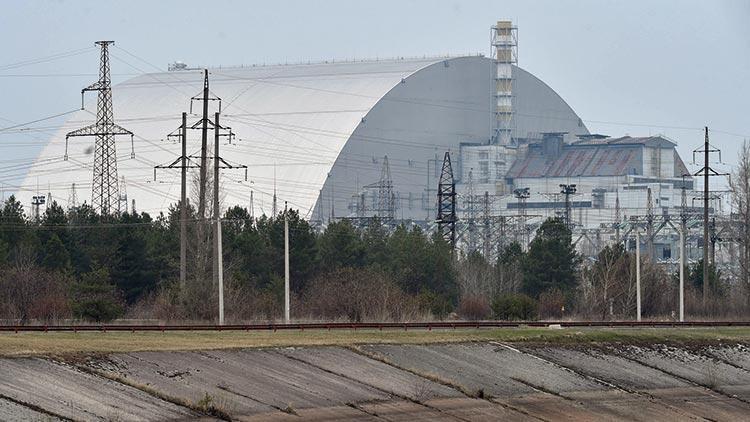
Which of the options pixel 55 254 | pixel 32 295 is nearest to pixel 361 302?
pixel 32 295

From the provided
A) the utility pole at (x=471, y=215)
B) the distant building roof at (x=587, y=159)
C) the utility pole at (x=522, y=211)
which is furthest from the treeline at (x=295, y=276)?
the distant building roof at (x=587, y=159)

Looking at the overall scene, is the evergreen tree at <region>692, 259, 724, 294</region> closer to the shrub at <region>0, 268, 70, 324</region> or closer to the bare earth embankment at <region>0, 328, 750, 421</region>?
the bare earth embankment at <region>0, 328, 750, 421</region>

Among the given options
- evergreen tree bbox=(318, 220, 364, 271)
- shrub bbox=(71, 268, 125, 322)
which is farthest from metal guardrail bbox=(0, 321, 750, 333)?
evergreen tree bbox=(318, 220, 364, 271)

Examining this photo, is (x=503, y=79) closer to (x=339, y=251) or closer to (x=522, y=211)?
(x=522, y=211)

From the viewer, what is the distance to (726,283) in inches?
2891

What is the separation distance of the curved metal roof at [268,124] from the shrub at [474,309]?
5820 centimetres

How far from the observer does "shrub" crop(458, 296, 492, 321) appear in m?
57.8

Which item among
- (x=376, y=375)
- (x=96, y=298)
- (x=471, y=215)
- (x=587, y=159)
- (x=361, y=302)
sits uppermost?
(x=587, y=159)

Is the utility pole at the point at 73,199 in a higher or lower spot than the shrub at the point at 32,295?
higher

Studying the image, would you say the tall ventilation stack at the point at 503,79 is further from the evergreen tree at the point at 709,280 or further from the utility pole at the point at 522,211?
the evergreen tree at the point at 709,280

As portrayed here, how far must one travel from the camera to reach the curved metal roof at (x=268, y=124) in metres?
125

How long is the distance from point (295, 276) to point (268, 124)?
2666 inches

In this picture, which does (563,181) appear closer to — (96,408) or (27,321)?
(27,321)

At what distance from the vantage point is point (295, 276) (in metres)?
65.1
